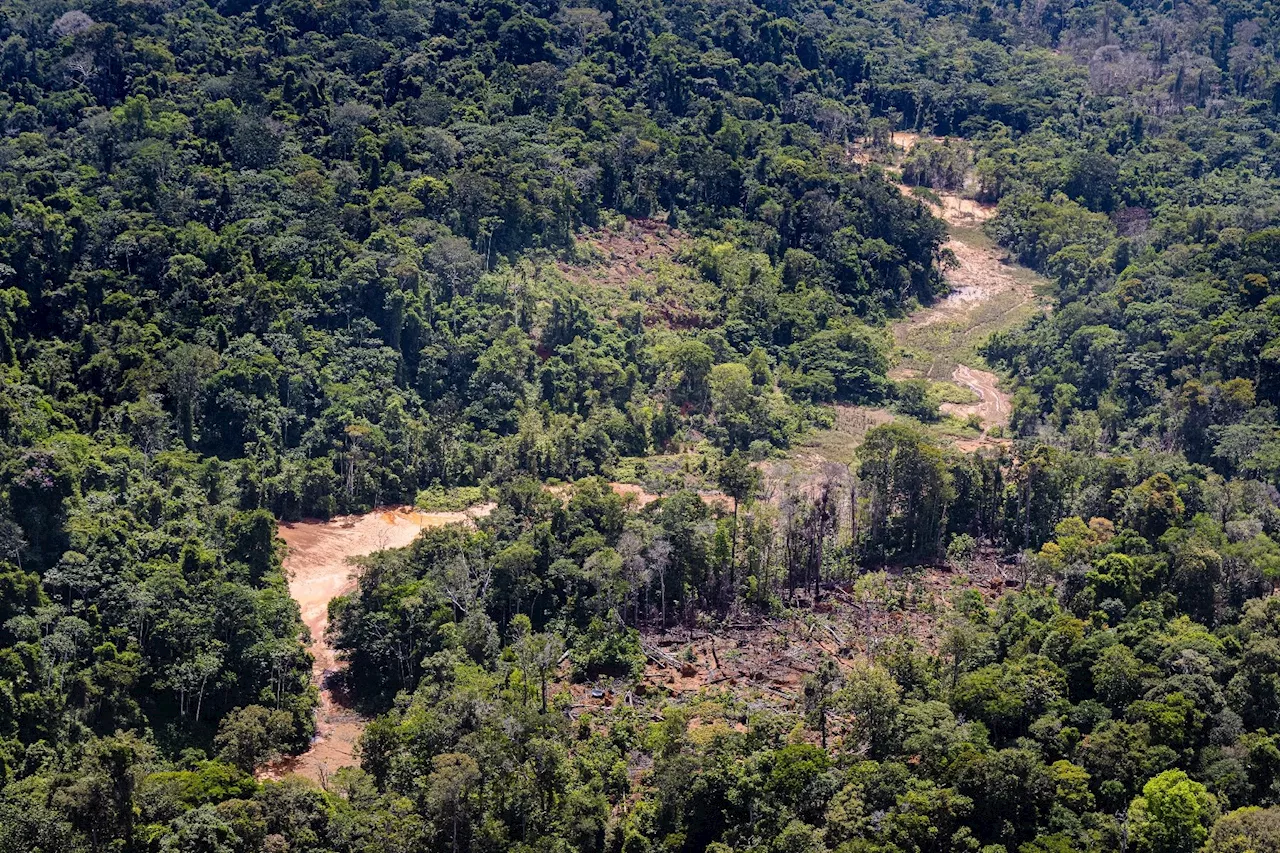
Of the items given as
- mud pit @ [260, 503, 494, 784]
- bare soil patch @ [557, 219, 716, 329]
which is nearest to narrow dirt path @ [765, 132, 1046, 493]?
bare soil patch @ [557, 219, 716, 329]

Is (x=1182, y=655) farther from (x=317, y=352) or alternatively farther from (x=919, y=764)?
(x=317, y=352)

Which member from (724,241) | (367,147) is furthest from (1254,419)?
(367,147)

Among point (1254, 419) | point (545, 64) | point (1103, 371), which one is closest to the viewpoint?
point (1254, 419)

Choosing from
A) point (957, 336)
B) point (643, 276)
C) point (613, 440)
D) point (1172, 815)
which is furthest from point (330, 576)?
point (957, 336)

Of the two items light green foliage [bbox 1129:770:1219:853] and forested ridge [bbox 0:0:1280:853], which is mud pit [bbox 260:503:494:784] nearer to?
forested ridge [bbox 0:0:1280:853]

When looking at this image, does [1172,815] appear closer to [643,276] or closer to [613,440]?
[613,440]
